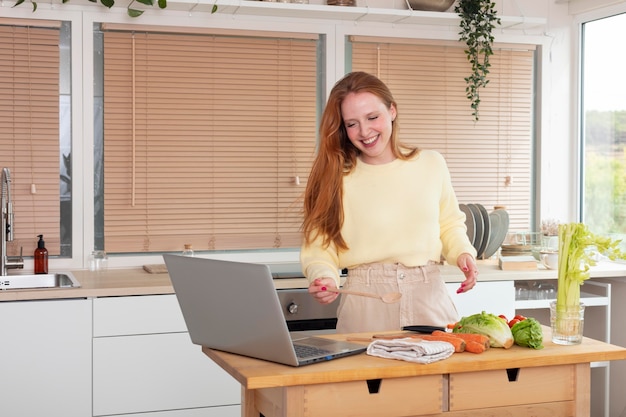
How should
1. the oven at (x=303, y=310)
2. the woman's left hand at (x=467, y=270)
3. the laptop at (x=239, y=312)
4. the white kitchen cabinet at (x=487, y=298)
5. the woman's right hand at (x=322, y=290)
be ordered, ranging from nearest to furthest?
the laptop at (x=239, y=312)
the woman's right hand at (x=322, y=290)
the woman's left hand at (x=467, y=270)
the oven at (x=303, y=310)
the white kitchen cabinet at (x=487, y=298)

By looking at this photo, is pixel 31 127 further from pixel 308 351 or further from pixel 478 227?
pixel 308 351

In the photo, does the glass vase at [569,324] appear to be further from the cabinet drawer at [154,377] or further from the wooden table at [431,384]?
the cabinet drawer at [154,377]

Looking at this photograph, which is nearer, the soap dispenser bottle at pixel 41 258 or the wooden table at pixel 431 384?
the wooden table at pixel 431 384

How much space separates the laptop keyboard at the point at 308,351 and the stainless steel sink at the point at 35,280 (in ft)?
5.97

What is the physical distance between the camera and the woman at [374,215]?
8.91ft

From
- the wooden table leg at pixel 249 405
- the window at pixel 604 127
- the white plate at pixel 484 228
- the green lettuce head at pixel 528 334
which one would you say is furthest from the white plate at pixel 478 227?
the wooden table leg at pixel 249 405

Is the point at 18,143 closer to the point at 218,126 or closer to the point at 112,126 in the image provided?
the point at 112,126

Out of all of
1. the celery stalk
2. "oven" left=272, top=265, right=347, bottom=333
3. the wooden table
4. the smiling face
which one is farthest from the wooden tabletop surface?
"oven" left=272, top=265, right=347, bottom=333

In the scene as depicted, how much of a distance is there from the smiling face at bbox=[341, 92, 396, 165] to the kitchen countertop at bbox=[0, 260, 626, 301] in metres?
1.17

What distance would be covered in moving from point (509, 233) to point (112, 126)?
215 centimetres

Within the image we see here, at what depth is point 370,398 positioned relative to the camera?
6.91ft

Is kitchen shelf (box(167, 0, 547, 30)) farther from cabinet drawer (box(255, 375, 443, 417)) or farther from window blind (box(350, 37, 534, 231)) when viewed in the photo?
cabinet drawer (box(255, 375, 443, 417))

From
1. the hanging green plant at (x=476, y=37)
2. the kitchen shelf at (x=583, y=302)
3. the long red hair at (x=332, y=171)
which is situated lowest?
the kitchen shelf at (x=583, y=302)

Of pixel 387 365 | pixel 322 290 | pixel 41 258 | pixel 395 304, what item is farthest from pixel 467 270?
pixel 41 258
